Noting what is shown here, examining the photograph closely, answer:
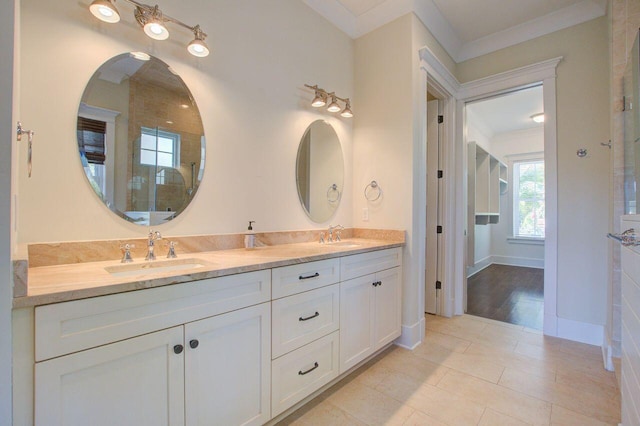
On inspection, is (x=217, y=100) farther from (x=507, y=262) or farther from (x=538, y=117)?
(x=507, y=262)

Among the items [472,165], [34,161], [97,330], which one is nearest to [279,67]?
[34,161]

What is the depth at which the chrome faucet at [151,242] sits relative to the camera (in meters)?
1.47

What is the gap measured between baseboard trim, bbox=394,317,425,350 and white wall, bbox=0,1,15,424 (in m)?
2.34

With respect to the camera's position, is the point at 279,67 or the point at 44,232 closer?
the point at 44,232

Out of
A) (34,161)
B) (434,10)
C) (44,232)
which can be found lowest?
(44,232)

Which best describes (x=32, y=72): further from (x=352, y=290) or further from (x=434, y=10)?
(x=434, y=10)

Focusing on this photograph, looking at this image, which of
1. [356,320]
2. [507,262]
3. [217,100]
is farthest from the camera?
[507,262]

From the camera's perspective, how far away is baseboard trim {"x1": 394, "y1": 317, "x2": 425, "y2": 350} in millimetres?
2418

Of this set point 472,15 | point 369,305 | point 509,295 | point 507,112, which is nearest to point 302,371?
point 369,305

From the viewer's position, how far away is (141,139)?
155 centimetres

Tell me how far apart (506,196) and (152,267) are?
7042mm

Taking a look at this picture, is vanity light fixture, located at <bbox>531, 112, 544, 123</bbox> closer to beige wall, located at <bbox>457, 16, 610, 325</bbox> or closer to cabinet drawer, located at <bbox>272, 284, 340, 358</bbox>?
beige wall, located at <bbox>457, 16, 610, 325</bbox>

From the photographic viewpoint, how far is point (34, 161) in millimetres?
1233

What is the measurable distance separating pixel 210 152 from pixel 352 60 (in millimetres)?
1865
